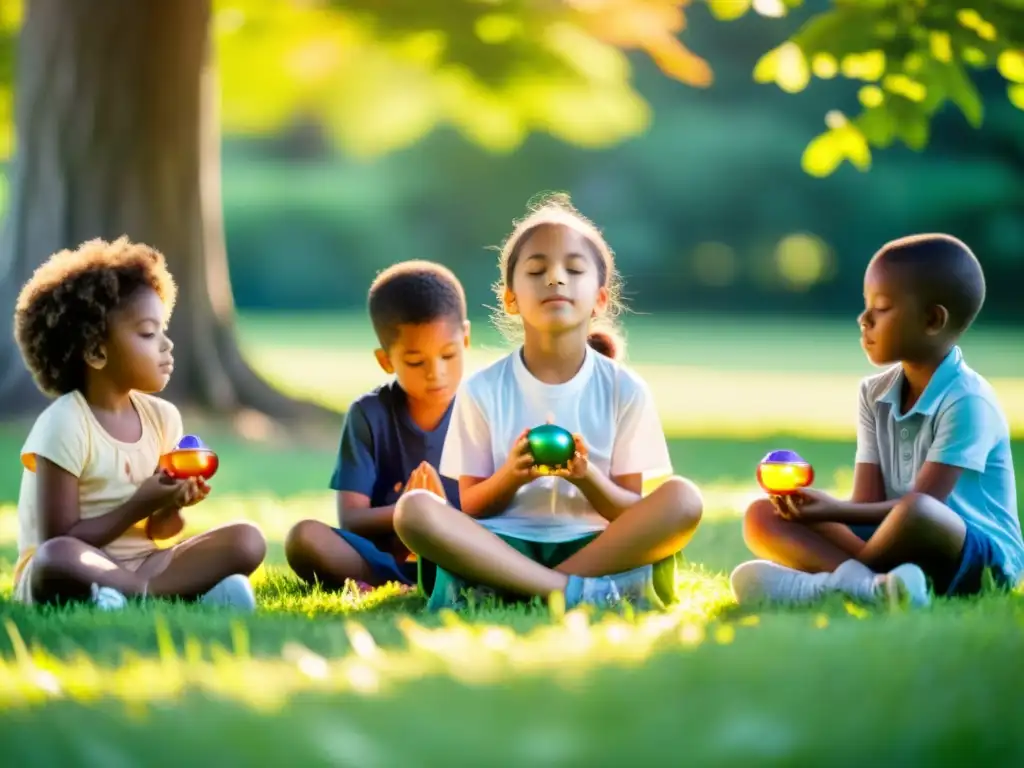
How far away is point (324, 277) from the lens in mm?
41688

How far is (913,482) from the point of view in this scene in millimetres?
4992

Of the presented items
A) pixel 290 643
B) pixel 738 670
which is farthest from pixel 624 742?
pixel 290 643

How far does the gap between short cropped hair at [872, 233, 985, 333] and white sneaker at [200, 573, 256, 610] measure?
2.34 metres

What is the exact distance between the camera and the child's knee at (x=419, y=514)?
4711 mm

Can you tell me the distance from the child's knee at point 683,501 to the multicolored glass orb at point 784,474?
9.2 inches

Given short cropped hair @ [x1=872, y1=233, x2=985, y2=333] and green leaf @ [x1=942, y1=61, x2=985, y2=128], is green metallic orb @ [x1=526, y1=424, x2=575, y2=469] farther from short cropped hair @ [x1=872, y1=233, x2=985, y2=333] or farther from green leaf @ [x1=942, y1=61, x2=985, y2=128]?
green leaf @ [x1=942, y1=61, x2=985, y2=128]

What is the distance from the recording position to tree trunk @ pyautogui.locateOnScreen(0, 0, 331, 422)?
1205 cm

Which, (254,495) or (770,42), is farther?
(770,42)

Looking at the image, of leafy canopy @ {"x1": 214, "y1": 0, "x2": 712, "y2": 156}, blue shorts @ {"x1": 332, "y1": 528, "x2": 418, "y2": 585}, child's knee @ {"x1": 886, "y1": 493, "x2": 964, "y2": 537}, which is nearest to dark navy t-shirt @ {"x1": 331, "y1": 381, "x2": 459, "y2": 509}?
blue shorts @ {"x1": 332, "y1": 528, "x2": 418, "y2": 585}

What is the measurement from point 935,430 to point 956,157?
33933mm

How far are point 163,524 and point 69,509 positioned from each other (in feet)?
1.18

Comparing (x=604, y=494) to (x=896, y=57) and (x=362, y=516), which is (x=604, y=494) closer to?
(x=362, y=516)

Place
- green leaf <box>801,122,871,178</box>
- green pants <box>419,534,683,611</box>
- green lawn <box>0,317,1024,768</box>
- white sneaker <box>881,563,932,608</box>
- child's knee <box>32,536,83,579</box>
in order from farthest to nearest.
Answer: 1. green leaf <box>801,122,871,178</box>
2. green pants <box>419,534,683,611</box>
3. child's knee <box>32,536,83,579</box>
4. white sneaker <box>881,563,932,608</box>
5. green lawn <box>0,317,1024,768</box>

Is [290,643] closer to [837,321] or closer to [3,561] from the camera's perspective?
[3,561]
